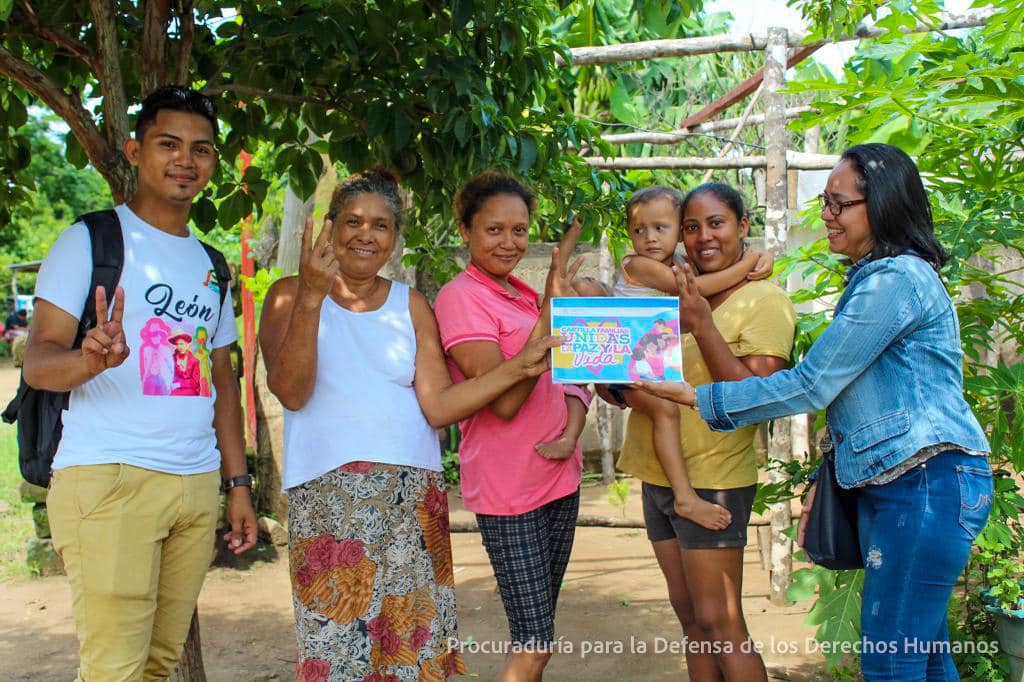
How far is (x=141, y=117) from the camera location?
8.42ft

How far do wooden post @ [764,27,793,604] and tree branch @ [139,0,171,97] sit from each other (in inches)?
119

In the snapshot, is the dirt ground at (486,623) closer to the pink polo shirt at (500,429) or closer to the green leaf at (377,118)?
the pink polo shirt at (500,429)

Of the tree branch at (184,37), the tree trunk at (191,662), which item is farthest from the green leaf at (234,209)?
the tree trunk at (191,662)

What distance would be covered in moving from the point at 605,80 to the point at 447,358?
7.92m

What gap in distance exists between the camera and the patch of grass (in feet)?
20.0

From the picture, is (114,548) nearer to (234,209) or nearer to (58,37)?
(234,209)

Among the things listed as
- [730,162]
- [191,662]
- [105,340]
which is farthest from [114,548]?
[730,162]

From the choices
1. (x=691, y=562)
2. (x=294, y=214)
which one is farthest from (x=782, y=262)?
(x=294, y=214)

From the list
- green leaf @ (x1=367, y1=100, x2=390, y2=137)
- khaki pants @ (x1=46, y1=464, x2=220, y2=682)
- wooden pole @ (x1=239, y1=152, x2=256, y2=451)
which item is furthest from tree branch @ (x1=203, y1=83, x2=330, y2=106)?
wooden pole @ (x1=239, y1=152, x2=256, y2=451)

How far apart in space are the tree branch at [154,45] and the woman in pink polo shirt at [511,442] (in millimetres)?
1121

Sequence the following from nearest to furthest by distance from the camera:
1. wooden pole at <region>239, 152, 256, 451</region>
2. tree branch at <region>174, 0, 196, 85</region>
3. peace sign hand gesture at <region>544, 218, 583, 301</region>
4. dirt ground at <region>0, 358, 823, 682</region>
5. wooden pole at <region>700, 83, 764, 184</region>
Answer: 1. peace sign hand gesture at <region>544, 218, 583, 301</region>
2. tree branch at <region>174, 0, 196, 85</region>
3. dirt ground at <region>0, 358, 823, 682</region>
4. wooden pole at <region>700, 83, 764, 184</region>
5. wooden pole at <region>239, 152, 256, 451</region>

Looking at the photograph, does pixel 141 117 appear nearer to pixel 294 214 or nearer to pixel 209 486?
pixel 209 486

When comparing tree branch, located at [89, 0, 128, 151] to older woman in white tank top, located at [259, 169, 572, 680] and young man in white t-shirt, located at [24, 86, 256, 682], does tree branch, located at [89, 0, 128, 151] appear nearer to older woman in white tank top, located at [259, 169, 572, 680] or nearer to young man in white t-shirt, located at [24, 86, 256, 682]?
young man in white t-shirt, located at [24, 86, 256, 682]

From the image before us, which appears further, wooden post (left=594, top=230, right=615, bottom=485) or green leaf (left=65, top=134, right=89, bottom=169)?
wooden post (left=594, top=230, right=615, bottom=485)
